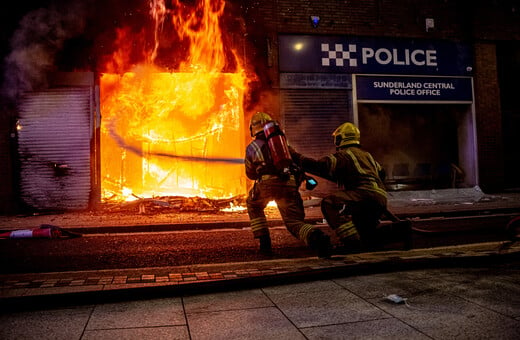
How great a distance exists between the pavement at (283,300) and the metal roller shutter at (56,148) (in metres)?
7.78

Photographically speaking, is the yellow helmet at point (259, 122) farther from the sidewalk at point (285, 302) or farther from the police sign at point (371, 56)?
the police sign at point (371, 56)

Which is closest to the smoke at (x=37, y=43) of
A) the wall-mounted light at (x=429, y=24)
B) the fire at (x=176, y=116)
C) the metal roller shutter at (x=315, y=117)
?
the fire at (x=176, y=116)

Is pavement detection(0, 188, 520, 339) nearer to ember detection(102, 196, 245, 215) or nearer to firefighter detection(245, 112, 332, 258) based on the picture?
firefighter detection(245, 112, 332, 258)

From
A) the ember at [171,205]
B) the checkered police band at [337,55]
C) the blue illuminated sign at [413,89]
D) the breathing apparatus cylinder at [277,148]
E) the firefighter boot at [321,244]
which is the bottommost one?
the firefighter boot at [321,244]

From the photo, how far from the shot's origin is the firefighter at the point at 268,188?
505 cm

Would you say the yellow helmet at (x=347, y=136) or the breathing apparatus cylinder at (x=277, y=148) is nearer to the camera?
the breathing apparatus cylinder at (x=277, y=148)

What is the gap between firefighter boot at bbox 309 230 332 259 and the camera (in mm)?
4574

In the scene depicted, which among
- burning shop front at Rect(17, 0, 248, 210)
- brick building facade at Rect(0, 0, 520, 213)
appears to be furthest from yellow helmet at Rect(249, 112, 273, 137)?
brick building facade at Rect(0, 0, 520, 213)

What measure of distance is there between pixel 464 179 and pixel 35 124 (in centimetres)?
1252

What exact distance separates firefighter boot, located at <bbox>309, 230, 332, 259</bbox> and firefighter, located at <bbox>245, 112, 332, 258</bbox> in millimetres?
150

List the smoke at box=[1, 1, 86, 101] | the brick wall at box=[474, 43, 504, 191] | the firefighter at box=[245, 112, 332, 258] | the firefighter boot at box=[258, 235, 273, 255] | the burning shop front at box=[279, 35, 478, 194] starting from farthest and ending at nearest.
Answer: the brick wall at box=[474, 43, 504, 191], the burning shop front at box=[279, 35, 478, 194], the smoke at box=[1, 1, 86, 101], the firefighter boot at box=[258, 235, 273, 255], the firefighter at box=[245, 112, 332, 258]

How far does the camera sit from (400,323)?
272cm

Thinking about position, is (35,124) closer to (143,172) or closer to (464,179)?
(143,172)

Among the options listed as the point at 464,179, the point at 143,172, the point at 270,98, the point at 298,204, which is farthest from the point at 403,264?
the point at 464,179
